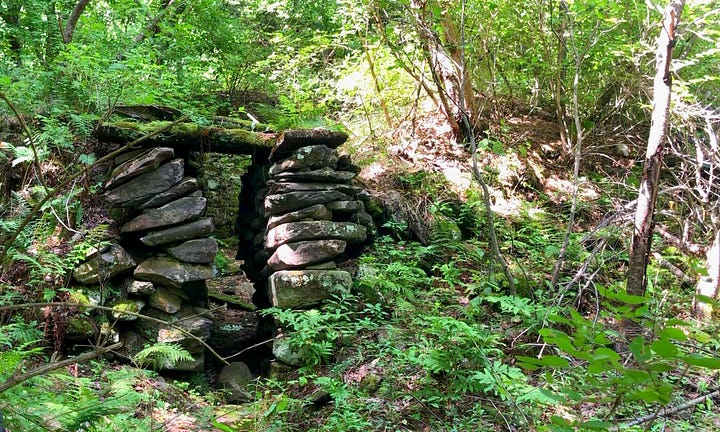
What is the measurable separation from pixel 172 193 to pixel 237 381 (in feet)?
7.51

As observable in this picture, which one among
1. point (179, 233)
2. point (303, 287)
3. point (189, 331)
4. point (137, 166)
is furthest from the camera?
point (303, 287)

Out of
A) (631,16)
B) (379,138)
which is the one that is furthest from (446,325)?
(631,16)

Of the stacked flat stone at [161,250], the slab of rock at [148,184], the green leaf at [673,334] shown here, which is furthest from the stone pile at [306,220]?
the green leaf at [673,334]

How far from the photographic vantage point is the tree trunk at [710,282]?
5.34 m

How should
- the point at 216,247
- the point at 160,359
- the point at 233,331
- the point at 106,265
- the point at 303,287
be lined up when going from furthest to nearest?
the point at 233,331 < the point at 216,247 < the point at 303,287 < the point at 106,265 < the point at 160,359

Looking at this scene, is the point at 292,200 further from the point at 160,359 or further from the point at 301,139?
the point at 160,359

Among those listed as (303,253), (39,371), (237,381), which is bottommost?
(237,381)

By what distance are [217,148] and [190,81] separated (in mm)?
2840

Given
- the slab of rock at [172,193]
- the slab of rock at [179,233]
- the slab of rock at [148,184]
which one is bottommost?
the slab of rock at [179,233]

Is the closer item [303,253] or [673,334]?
[673,334]

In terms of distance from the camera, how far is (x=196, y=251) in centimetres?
569

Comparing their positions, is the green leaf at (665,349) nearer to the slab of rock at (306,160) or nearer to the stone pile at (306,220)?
the stone pile at (306,220)

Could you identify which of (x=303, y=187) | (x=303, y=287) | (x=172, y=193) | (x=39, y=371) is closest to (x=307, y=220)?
(x=303, y=187)

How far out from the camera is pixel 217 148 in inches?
248
